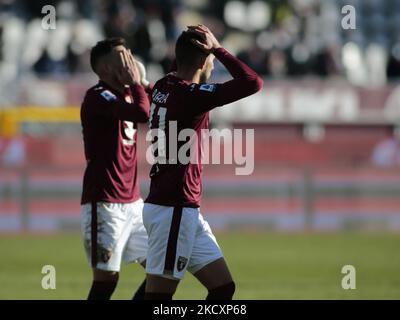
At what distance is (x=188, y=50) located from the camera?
754cm

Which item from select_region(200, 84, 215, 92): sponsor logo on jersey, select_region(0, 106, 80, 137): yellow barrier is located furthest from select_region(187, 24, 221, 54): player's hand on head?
select_region(0, 106, 80, 137): yellow barrier

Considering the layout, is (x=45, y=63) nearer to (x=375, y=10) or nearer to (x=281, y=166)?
(x=281, y=166)

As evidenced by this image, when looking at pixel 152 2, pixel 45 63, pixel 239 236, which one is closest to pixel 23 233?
pixel 239 236

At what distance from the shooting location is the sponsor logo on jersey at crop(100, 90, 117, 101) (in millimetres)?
8680

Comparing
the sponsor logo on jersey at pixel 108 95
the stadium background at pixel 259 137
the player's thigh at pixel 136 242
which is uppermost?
the stadium background at pixel 259 137

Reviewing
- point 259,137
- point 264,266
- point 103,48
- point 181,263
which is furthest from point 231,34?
point 181,263

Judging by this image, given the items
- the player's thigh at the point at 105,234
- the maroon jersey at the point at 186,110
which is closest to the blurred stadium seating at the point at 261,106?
the player's thigh at the point at 105,234

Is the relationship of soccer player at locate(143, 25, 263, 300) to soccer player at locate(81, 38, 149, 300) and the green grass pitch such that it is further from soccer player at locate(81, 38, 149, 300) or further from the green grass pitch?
the green grass pitch

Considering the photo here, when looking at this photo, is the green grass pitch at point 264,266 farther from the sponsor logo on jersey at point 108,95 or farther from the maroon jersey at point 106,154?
the sponsor logo on jersey at point 108,95

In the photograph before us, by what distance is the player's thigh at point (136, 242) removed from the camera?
354 inches

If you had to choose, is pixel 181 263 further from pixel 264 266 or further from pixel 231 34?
pixel 231 34

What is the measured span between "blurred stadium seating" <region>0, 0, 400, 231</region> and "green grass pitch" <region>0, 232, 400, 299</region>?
2.34ft

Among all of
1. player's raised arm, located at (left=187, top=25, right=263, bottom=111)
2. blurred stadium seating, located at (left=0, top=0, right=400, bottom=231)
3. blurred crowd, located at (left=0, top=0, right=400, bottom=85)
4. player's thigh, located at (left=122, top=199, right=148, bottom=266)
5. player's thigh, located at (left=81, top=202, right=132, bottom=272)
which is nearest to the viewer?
player's raised arm, located at (left=187, top=25, right=263, bottom=111)
